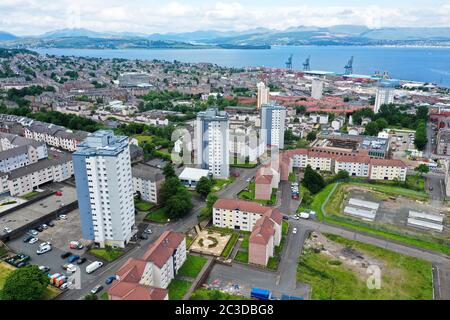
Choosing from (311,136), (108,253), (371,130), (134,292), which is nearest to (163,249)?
(134,292)

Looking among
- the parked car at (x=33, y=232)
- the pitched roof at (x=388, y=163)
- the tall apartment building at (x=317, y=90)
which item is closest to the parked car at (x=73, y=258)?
the parked car at (x=33, y=232)

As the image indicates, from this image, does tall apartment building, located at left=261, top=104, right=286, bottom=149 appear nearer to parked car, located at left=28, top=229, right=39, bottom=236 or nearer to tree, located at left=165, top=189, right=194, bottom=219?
tree, located at left=165, top=189, right=194, bottom=219

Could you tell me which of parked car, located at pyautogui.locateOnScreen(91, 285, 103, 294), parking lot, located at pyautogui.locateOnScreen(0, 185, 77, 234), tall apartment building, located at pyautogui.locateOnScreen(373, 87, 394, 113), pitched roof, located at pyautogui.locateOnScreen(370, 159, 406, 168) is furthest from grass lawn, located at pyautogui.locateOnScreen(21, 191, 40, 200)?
tall apartment building, located at pyautogui.locateOnScreen(373, 87, 394, 113)

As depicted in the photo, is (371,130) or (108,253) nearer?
(108,253)

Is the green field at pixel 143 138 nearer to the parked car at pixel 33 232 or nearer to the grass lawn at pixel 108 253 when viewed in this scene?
the parked car at pixel 33 232

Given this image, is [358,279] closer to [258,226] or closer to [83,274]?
[258,226]

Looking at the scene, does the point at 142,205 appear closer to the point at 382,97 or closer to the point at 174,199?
the point at 174,199

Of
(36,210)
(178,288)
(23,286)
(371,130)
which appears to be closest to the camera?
(23,286)
